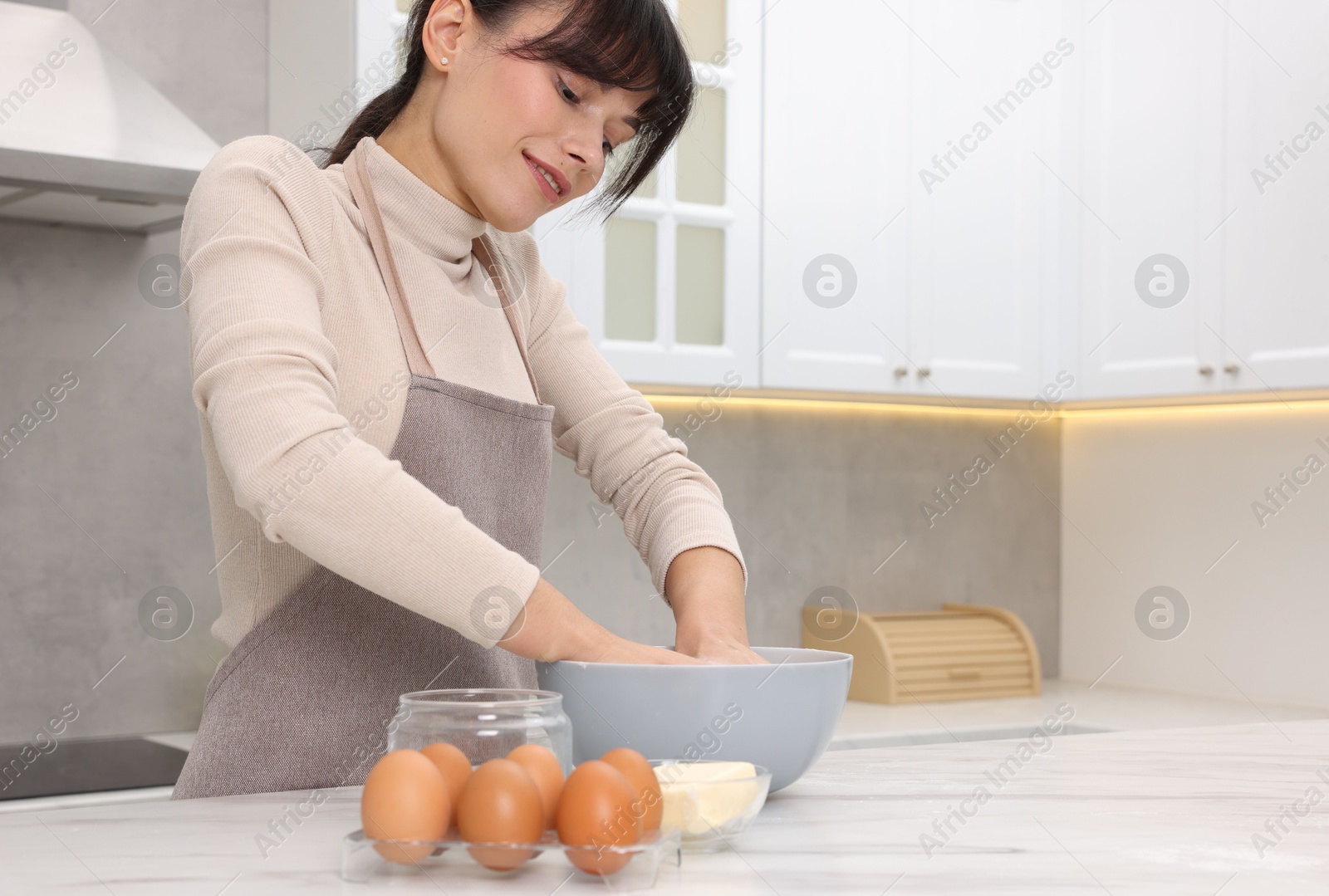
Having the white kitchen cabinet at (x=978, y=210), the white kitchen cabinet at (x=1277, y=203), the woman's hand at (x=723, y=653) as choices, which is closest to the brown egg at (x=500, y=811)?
the woman's hand at (x=723, y=653)

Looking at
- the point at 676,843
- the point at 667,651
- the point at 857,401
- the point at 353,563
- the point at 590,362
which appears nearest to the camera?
the point at 676,843

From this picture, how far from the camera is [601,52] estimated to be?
96cm

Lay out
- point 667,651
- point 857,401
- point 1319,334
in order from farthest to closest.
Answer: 1. point 857,401
2. point 1319,334
3. point 667,651

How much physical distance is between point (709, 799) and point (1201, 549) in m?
2.20

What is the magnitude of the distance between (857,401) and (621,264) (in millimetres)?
653

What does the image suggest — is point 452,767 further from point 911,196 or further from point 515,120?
point 911,196

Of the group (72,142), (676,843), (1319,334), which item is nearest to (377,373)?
(676,843)

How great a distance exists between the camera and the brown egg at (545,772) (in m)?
0.55

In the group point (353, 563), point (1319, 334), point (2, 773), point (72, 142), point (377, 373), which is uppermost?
point (72, 142)

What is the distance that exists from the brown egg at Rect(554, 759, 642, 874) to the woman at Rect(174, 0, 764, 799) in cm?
23

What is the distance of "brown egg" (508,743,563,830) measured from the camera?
549 millimetres

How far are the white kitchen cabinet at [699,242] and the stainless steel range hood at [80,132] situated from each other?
623 millimetres

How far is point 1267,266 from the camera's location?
219 cm

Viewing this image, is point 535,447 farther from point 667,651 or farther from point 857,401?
point 857,401
